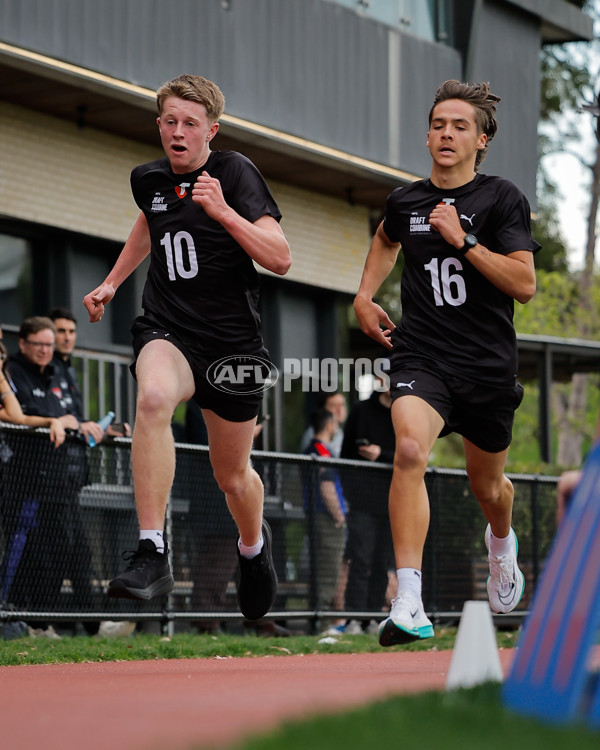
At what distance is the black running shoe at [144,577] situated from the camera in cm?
681

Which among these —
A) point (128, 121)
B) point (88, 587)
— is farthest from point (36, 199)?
point (88, 587)

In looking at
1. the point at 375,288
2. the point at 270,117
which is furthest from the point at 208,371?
the point at 270,117

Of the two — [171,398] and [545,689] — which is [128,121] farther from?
[545,689]

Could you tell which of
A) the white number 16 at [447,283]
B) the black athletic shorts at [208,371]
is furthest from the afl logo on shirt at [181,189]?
the white number 16 at [447,283]

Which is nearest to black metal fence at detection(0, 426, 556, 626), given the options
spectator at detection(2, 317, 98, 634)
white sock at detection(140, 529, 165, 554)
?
spectator at detection(2, 317, 98, 634)

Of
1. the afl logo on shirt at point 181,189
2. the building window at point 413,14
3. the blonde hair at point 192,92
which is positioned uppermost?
the building window at point 413,14

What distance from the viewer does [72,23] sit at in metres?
14.8

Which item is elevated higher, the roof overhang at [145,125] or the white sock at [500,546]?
the roof overhang at [145,125]

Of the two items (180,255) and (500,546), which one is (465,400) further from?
(180,255)

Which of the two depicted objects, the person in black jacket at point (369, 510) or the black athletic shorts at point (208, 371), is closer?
the black athletic shorts at point (208, 371)

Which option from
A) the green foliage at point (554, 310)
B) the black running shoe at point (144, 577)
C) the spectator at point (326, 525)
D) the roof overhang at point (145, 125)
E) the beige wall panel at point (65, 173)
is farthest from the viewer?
the green foliage at point (554, 310)

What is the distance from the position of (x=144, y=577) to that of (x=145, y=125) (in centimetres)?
1062

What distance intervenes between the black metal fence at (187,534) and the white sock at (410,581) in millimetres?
4154

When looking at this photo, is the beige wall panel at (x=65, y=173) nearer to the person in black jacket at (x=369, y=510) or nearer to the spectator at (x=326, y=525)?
the person in black jacket at (x=369, y=510)
